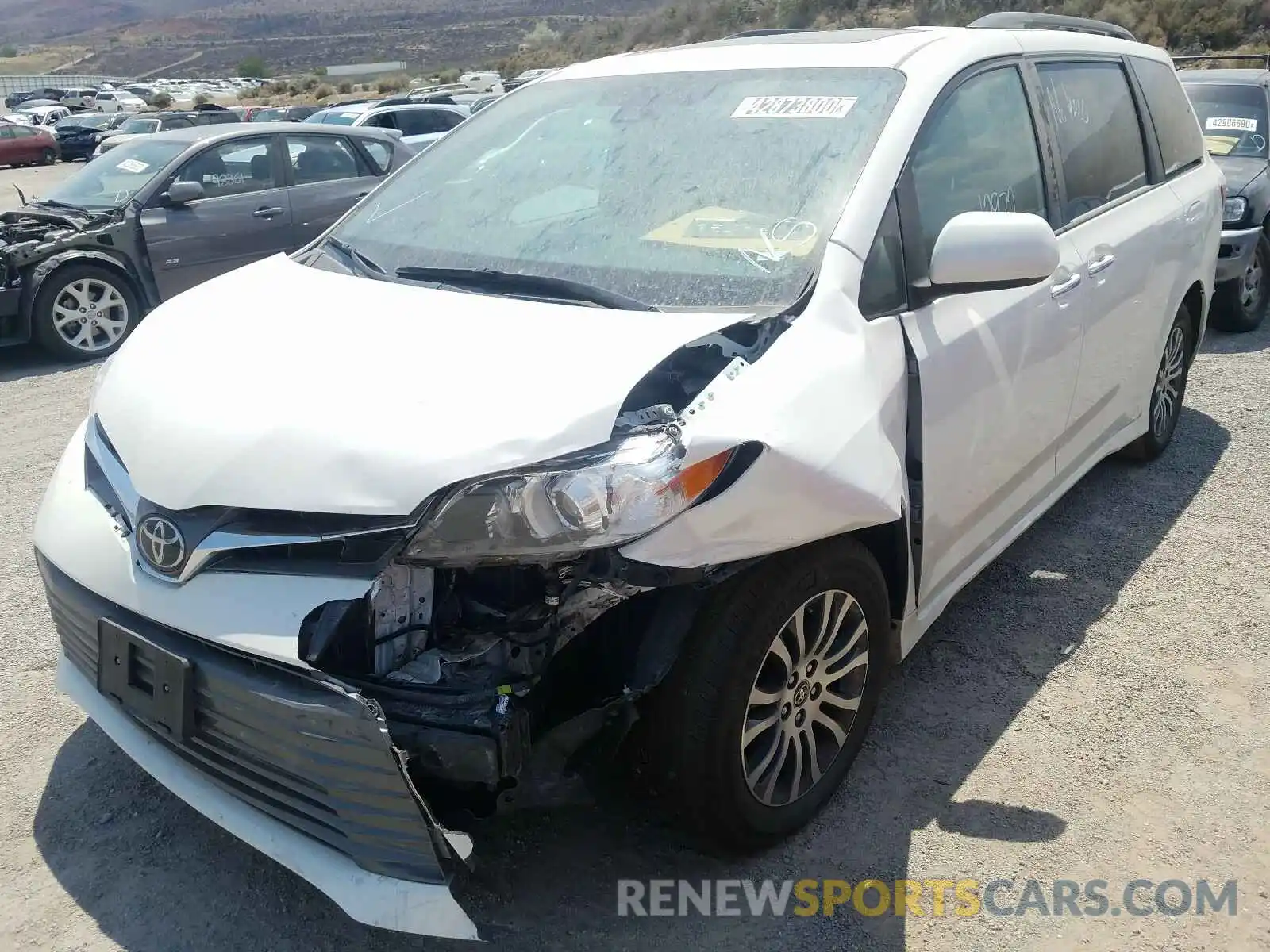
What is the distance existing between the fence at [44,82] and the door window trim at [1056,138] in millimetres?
76721

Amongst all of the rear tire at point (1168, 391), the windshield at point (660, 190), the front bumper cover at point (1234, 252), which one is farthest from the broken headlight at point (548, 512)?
the front bumper cover at point (1234, 252)

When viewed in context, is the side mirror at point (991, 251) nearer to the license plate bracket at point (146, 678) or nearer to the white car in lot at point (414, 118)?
the license plate bracket at point (146, 678)

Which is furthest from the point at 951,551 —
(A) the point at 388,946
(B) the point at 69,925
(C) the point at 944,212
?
(B) the point at 69,925

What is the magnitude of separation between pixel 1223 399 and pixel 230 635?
584 cm

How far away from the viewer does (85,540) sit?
8.12 feet

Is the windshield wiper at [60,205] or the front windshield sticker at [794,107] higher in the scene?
the front windshield sticker at [794,107]

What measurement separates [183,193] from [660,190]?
6385 millimetres

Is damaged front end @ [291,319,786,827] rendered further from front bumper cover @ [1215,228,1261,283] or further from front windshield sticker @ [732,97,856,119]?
front bumper cover @ [1215,228,1261,283]

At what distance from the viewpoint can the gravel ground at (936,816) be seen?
247 cm

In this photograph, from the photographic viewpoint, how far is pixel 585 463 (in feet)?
6.99

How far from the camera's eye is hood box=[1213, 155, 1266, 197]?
7379mm

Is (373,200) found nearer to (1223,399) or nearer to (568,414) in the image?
(568,414)

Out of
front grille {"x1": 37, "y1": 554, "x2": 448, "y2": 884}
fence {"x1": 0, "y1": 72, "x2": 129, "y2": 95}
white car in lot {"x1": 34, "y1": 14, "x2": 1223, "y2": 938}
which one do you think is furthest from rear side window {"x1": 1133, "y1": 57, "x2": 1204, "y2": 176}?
fence {"x1": 0, "y1": 72, "x2": 129, "y2": 95}

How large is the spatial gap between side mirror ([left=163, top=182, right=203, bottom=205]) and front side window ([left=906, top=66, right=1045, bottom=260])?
Answer: 6.63 meters
